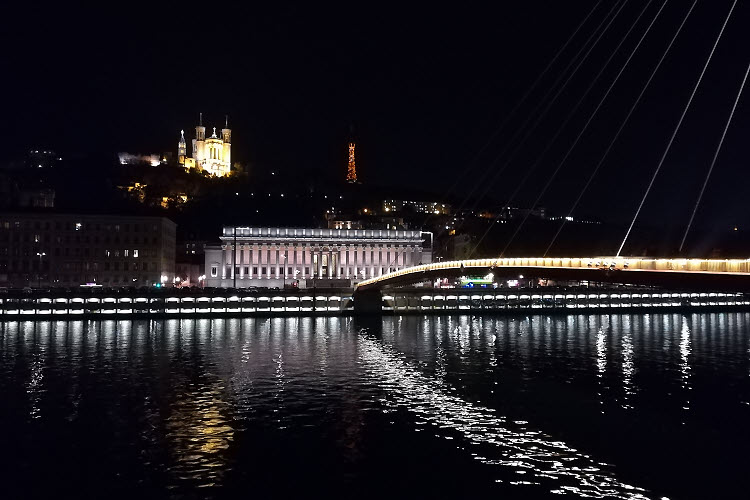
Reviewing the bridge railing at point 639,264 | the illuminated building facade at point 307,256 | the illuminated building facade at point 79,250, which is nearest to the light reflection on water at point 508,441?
the bridge railing at point 639,264

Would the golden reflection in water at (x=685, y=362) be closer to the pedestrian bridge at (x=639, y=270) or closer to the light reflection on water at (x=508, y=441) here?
the pedestrian bridge at (x=639, y=270)

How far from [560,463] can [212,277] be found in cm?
11778

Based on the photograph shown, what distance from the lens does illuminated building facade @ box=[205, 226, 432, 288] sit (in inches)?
5404

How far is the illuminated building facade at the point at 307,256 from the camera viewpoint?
137 m

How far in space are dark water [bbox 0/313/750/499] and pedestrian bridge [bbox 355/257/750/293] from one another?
6005mm

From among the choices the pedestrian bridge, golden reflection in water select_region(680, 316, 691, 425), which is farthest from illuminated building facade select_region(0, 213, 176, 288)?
golden reflection in water select_region(680, 316, 691, 425)

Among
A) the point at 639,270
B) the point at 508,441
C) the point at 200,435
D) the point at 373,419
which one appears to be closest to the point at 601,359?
the point at 639,270

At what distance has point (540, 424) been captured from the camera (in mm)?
30578

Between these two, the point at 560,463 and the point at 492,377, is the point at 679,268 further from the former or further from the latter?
the point at 560,463

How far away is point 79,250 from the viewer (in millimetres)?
Answer: 121875

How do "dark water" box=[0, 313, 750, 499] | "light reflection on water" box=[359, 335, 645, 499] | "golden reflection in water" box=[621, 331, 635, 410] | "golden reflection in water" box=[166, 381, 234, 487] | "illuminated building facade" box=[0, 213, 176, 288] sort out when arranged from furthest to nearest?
"illuminated building facade" box=[0, 213, 176, 288]
"golden reflection in water" box=[621, 331, 635, 410]
"golden reflection in water" box=[166, 381, 234, 487]
"dark water" box=[0, 313, 750, 499]
"light reflection on water" box=[359, 335, 645, 499]

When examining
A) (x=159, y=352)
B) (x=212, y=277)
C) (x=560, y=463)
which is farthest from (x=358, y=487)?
(x=212, y=277)

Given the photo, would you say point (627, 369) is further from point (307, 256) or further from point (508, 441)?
point (307, 256)

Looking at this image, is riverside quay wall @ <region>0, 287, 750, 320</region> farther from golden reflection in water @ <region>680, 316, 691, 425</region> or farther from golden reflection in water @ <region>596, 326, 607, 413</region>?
golden reflection in water @ <region>596, 326, 607, 413</region>
